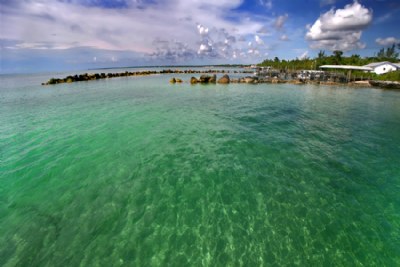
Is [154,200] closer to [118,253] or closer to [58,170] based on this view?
[118,253]

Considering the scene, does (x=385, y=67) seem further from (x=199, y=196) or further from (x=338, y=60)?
(x=199, y=196)

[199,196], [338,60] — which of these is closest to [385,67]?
[338,60]

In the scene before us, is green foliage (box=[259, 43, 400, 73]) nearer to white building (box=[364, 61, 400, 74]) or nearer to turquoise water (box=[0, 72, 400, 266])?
white building (box=[364, 61, 400, 74])

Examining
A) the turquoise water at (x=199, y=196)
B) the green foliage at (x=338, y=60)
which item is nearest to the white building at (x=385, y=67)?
the green foliage at (x=338, y=60)

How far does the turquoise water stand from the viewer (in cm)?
696

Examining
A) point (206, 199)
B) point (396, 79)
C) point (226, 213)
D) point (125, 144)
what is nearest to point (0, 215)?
point (125, 144)

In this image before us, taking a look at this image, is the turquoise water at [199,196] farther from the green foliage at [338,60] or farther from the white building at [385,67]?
the green foliage at [338,60]

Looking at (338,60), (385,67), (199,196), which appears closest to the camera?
(199,196)

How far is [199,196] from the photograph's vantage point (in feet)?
31.9

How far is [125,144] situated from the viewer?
15562 mm

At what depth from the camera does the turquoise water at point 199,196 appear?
274 inches

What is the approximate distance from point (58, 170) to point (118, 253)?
8.05 meters

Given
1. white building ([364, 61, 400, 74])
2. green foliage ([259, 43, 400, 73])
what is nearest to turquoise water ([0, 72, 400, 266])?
white building ([364, 61, 400, 74])

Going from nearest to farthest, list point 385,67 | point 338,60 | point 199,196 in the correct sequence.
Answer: point 199,196 < point 385,67 < point 338,60
